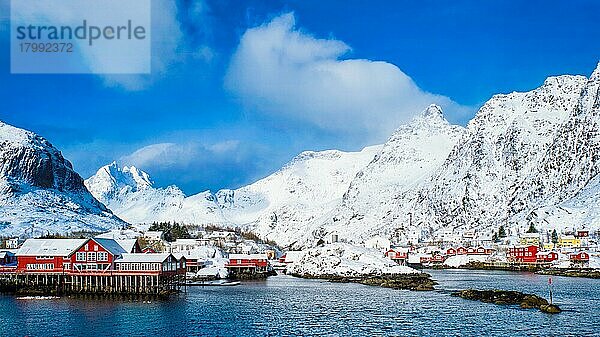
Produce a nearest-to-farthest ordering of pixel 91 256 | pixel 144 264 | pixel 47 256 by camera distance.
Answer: pixel 144 264 < pixel 91 256 < pixel 47 256

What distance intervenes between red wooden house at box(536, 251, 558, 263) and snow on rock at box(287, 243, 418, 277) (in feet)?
170

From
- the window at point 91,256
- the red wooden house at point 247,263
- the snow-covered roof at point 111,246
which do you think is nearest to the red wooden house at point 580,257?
the red wooden house at point 247,263

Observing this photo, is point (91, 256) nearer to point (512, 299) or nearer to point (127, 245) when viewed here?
point (127, 245)

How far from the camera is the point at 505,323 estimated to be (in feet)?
225

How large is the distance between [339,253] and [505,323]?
97.4 metres

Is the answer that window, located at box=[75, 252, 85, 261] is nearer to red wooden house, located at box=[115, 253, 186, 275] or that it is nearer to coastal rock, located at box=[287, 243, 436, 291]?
red wooden house, located at box=[115, 253, 186, 275]

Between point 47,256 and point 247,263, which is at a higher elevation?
point 47,256

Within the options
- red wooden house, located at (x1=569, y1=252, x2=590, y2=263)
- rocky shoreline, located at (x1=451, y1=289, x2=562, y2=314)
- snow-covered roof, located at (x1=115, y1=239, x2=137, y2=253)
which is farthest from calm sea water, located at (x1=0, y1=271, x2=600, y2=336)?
red wooden house, located at (x1=569, y1=252, x2=590, y2=263)

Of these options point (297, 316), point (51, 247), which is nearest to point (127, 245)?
point (51, 247)

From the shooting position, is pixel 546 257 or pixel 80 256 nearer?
pixel 80 256

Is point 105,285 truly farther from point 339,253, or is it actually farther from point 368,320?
point 339,253

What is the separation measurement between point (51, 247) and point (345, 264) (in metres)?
64.0

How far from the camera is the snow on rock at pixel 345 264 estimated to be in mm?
146250

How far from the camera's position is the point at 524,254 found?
195375mm
